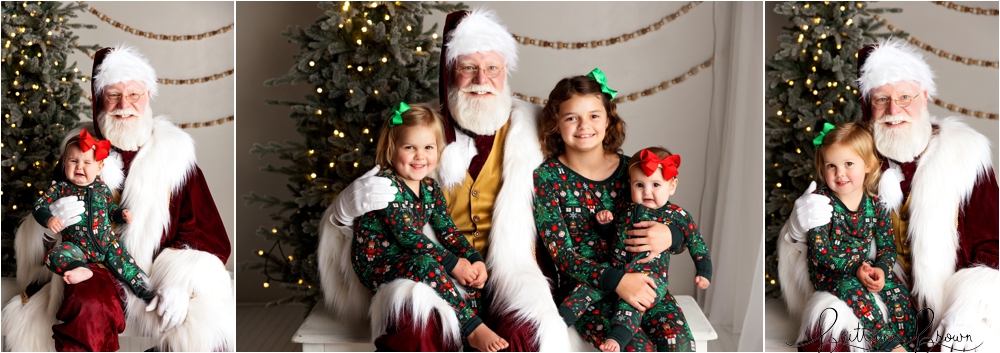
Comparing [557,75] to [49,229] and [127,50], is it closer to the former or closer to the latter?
[127,50]

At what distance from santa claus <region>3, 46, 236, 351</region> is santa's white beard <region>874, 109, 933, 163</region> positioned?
2386 mm

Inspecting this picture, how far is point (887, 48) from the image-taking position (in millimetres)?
2441

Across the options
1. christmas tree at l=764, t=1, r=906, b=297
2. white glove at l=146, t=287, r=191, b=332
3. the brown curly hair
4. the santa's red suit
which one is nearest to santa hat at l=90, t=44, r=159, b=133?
white glove at l=146, t=287, r=191, b=332

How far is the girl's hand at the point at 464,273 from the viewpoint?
8.11ft

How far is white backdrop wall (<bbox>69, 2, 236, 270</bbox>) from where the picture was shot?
2.61 meters

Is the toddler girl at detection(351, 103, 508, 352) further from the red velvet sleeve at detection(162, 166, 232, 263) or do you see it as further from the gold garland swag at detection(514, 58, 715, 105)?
the gold garland swag at detection(514, 58, 715, 105)

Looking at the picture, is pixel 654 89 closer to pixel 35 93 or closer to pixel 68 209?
pixel 68 209

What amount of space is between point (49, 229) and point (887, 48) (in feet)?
9.94

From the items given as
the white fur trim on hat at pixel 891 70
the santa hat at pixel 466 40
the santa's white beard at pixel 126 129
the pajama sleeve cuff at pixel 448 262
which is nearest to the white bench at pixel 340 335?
the pajama sleeve cuff at pixel 448 262

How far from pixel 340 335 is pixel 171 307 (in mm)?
590

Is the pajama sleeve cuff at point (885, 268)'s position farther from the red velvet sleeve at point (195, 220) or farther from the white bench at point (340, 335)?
the red velvet sleeve at point (195, 220)

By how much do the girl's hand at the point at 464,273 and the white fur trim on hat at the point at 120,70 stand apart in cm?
132

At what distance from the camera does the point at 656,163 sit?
249cm

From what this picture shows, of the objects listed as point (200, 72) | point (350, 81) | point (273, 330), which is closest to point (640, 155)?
point (350, 81)
